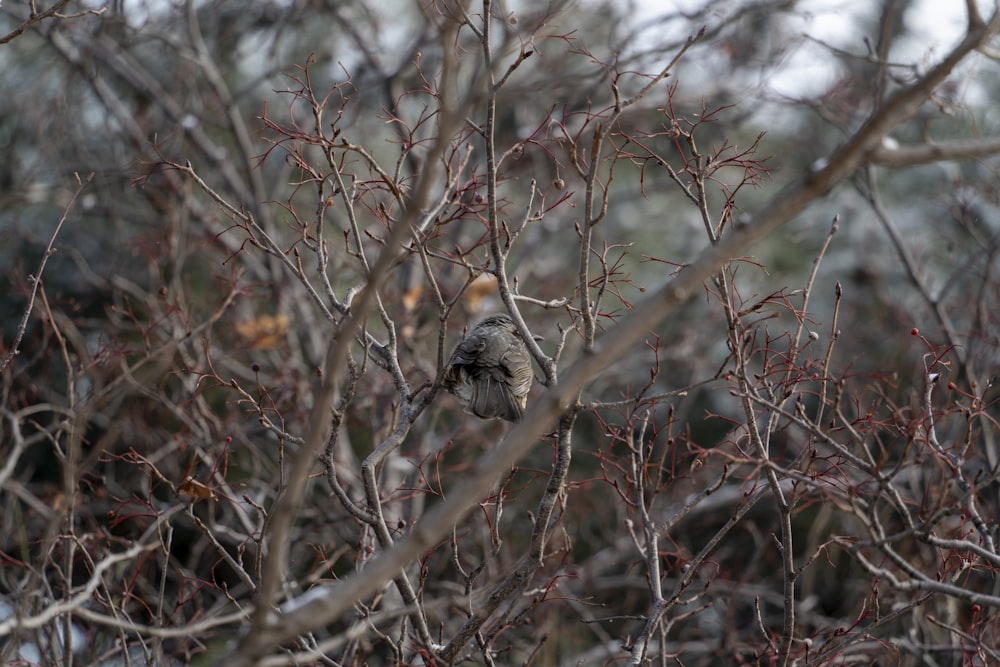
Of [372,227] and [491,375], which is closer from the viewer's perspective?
[491,375]

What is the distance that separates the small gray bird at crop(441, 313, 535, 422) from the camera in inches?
130

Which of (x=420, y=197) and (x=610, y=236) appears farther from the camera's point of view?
(x=610, y=236)

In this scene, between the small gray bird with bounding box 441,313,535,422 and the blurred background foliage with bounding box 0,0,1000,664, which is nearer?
the small gray bird with bounding box 441,313,535,422

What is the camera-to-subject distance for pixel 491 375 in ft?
11.3

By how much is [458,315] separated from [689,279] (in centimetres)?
509

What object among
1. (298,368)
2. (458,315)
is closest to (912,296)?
(458,315)

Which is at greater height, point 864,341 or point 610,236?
point 610,236

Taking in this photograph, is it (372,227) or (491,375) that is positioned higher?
(372,227)

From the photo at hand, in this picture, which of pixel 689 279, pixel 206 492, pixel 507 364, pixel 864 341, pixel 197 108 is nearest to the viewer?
pixel 689 279

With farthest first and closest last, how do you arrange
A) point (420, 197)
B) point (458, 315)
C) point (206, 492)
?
point (458, 315) < point (206, 492) < point (420, 197)

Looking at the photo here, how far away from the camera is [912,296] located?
26.9 ft

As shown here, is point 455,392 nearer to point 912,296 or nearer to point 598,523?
point 598,523

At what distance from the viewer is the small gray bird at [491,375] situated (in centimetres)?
331

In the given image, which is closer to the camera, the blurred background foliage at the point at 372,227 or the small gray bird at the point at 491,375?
the small gray bird at the point at 491,375
